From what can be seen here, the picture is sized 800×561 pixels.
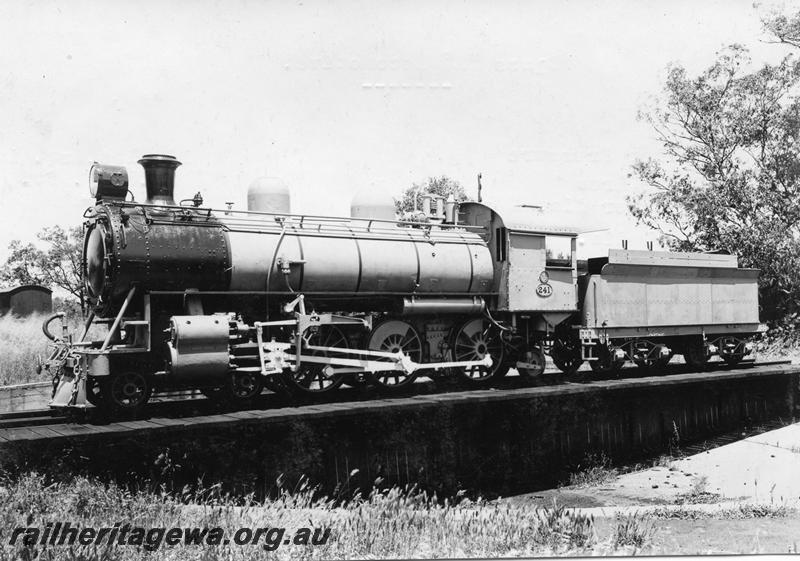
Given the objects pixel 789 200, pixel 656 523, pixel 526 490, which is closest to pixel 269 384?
pixel 526 490

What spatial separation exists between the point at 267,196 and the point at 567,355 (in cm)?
755

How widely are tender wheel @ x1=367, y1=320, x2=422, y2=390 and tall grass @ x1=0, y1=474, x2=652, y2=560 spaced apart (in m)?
4.10

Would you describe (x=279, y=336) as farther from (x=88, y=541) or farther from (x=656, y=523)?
(x=656, y=523)

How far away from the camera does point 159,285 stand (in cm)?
934

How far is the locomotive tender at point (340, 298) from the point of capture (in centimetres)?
920

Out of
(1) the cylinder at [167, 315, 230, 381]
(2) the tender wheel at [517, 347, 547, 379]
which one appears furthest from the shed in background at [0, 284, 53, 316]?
(2) the tender wheel at [517, 347, 547, 379]

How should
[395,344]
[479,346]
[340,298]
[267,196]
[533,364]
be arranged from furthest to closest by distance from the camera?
[533,364]
[479,346]
[395,344]
[340,298]
[267,196]

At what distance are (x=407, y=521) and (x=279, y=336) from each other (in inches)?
170

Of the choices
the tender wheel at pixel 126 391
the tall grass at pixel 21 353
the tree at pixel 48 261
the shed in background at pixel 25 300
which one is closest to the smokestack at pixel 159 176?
the tender wheel at pixel 126 391

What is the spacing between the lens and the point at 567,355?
14844 mm

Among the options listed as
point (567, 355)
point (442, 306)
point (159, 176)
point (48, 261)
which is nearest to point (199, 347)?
point (159, 176)

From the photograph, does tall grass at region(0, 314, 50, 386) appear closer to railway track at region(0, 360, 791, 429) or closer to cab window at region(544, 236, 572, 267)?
railway track at region(0, 360, 791, 429)

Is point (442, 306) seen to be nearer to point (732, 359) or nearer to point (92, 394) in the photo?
point (92, 394)

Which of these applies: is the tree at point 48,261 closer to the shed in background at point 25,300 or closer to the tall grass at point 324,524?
the shed in background at point 25,300
